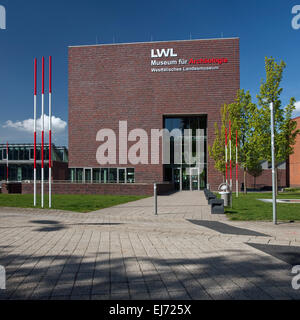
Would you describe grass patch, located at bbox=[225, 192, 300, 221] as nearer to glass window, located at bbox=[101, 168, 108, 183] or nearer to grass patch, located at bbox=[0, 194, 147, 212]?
grass patch, located at bbox=[0, 194, 147, 212]

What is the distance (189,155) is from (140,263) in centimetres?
3319

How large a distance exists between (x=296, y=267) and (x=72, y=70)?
39.5 meters

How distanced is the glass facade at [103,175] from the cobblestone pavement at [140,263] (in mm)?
28929

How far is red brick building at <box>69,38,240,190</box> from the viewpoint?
36.0 meters

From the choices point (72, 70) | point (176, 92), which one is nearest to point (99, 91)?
point (72, 70)

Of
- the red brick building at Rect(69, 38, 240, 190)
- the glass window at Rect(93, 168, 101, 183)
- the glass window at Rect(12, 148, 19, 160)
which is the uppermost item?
the red brick building at Rect(69, 38, 240, 190)

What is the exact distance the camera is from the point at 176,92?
120 ft

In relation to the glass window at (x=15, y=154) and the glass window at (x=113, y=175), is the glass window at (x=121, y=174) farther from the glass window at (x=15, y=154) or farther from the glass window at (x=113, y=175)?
the glass window at (x=15, y=154)

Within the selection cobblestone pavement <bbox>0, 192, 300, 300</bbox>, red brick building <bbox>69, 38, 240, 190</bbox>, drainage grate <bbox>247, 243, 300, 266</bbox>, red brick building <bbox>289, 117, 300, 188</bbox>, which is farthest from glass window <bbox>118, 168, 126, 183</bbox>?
drainage grate <bbox>247, 243, 300, 266</bbox>

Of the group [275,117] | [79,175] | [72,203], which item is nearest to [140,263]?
[72,203]

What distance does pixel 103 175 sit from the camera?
38.1m

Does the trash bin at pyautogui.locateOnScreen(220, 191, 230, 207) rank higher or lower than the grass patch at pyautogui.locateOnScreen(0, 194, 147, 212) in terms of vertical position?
Result: higher

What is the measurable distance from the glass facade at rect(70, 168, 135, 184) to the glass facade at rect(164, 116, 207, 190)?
4.94 metres

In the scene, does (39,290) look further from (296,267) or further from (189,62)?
→ (189,62)
